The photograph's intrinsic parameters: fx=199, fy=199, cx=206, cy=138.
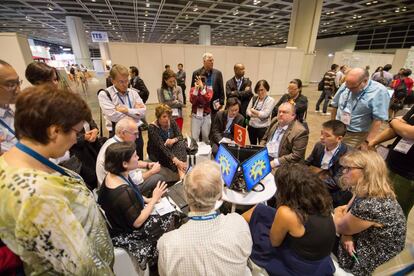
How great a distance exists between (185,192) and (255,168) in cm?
93

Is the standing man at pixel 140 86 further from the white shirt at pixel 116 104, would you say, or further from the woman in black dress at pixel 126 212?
the woman in black dress at pixel 126 212

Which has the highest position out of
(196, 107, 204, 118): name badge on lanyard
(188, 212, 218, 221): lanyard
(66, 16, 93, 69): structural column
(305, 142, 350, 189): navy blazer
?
(66, 16, 93, 69): structural column

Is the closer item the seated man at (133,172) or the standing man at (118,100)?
the seated man at (133,172)

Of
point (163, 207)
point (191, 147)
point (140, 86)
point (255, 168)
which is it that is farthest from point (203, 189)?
point (140, 86)

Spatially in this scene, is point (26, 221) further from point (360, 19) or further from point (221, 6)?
point (360, 19)

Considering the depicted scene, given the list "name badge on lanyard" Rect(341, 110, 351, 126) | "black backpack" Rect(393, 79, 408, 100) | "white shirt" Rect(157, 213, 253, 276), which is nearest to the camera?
"white shirt" Rect(157, 213, 253, 276)

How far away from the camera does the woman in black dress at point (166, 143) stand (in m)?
2.57

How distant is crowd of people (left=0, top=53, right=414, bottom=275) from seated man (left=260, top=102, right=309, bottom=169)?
0.01 metres

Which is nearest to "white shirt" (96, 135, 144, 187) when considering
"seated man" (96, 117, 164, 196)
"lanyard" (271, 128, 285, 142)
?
"seated man" (96, 117, 164, 196)

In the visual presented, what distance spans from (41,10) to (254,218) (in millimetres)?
16369

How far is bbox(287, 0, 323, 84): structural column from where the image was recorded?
8875 mm

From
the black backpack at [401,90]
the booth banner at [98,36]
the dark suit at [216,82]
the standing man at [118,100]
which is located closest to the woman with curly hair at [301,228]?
the standing man at [118,100]

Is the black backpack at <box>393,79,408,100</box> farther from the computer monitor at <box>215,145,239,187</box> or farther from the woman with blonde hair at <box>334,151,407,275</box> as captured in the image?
the computer monitor at <box>215,145,239,187</box>

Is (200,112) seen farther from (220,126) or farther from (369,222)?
(369,222)
